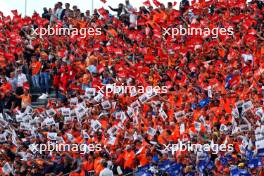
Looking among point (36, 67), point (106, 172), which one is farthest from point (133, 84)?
point (106, 172)

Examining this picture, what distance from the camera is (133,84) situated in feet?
79.0

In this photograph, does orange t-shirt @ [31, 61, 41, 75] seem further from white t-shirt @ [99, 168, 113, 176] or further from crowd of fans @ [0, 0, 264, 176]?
white t-shirt @ [99, 168, 113, 176]

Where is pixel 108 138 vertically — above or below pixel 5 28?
below

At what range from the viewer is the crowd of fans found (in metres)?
20.1

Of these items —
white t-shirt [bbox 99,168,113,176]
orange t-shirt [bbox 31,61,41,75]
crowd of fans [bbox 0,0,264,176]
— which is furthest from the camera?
orange t-shirt [bbox 31,61,41,75]

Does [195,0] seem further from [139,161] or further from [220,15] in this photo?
[139,161]

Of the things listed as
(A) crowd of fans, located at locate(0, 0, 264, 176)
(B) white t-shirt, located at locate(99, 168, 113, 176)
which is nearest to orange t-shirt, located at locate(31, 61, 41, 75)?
(A) crowd of fans, located at locate(0, 0, 264, 176)

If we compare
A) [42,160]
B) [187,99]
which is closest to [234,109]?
[187,99]

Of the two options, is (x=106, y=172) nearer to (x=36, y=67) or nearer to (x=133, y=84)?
(x=133, y=84)

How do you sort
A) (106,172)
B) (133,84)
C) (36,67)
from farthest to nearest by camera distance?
(36,67)
(133,84)
(106,172)

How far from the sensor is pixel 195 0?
27.0m

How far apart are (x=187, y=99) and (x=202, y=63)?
252 cm

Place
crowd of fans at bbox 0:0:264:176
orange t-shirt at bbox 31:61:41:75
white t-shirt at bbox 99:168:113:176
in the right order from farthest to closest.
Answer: orange t-shirt at bbox 31:61:41:75, crowd of fans at bbox 0:0:264:176, white t-shirt at bbox 99:168:113:176

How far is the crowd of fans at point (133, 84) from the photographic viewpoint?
791 inches
